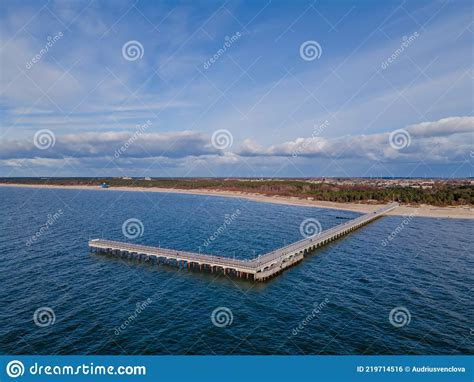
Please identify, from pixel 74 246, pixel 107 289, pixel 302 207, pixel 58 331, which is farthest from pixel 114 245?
pixel 302 207

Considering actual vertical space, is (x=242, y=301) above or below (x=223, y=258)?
below

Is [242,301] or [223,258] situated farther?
[223,258]

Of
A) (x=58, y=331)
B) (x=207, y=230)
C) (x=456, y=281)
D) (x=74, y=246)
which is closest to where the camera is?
(x=58, y=331)

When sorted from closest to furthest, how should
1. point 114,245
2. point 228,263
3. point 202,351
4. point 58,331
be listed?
point 202,351
point 58,331
point 228,263
point 114,245

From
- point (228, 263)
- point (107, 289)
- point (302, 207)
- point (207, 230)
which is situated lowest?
point (107, 289)

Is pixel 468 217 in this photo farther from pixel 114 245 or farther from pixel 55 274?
pixel 55 274

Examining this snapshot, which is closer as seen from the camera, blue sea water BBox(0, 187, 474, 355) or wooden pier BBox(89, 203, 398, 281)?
blue sea water BBox(0, 187, 474, 355)
